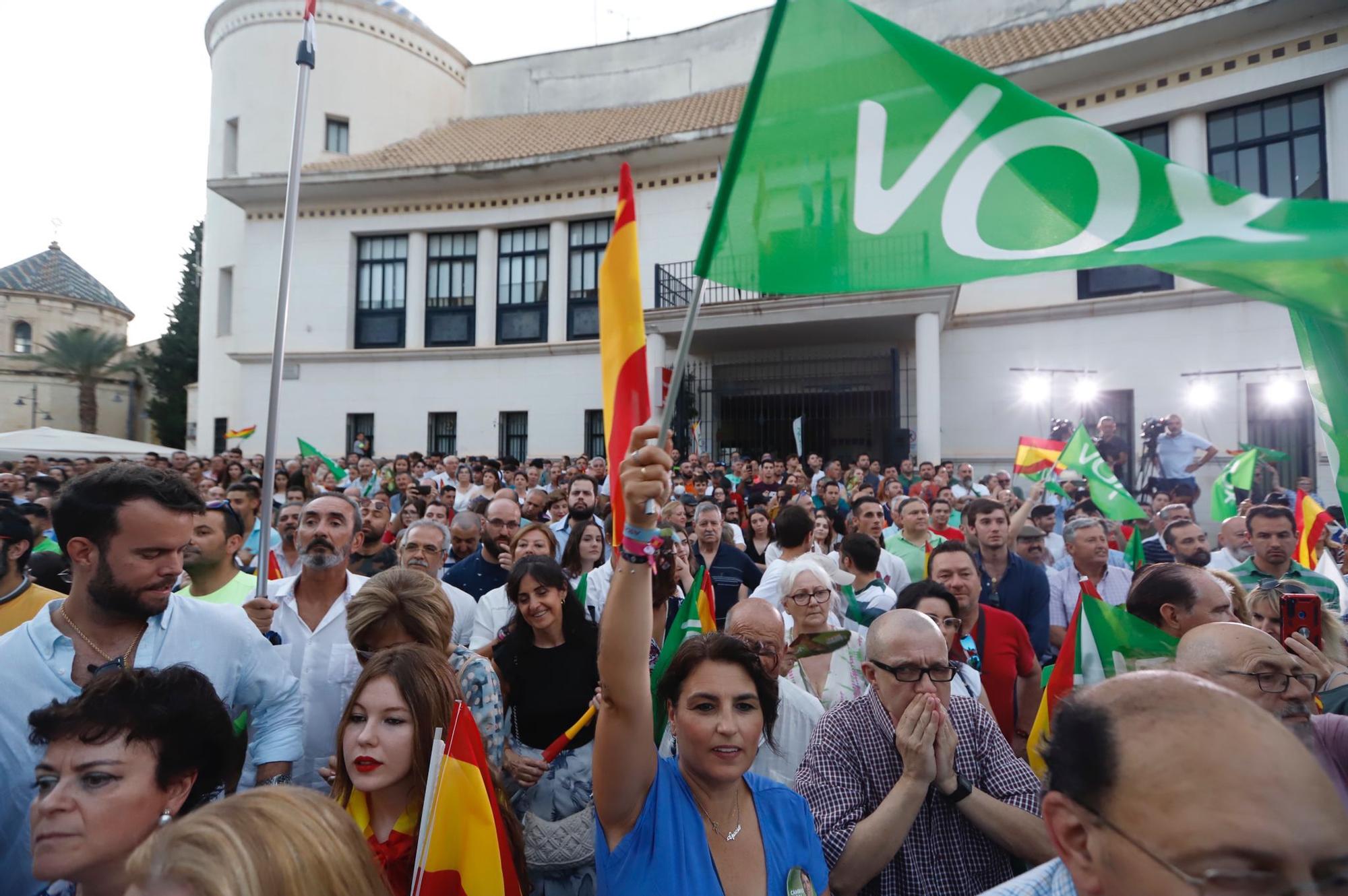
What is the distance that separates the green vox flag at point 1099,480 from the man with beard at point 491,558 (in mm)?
5432

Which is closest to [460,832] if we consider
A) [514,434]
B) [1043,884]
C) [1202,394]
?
[1043,884]

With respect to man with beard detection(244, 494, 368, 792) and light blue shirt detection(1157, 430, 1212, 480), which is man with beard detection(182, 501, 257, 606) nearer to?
man with beard detection(244, 494, 368, 792)

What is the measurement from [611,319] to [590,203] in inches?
784

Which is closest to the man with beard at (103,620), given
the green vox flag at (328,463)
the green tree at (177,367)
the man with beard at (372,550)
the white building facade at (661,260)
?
the man with beard at (372,550)

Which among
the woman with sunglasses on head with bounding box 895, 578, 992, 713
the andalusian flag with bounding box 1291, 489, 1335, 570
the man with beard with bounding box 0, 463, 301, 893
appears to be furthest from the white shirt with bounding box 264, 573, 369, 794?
the andalusian flag with bounding box 1291, 489, 1335, 570

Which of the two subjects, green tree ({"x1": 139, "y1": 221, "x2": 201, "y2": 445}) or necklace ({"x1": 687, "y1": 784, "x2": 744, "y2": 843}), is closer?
necklace ({"x1": 687, "y1": 784, "x2": 744, "y2": 843})

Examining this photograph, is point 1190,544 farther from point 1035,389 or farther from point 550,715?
point 1035,389

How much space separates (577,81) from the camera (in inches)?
992

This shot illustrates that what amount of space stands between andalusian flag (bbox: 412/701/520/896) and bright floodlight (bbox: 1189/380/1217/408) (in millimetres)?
16878

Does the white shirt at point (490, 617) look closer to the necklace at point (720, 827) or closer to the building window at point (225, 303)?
the necklace at point (720, 827)

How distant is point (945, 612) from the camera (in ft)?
11.5

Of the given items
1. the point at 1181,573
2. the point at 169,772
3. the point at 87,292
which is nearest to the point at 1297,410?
the point at 1181,573

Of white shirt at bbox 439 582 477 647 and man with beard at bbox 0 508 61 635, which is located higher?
man with beard at bbox 0 508 61 635

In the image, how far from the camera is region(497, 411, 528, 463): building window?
21.6 m
